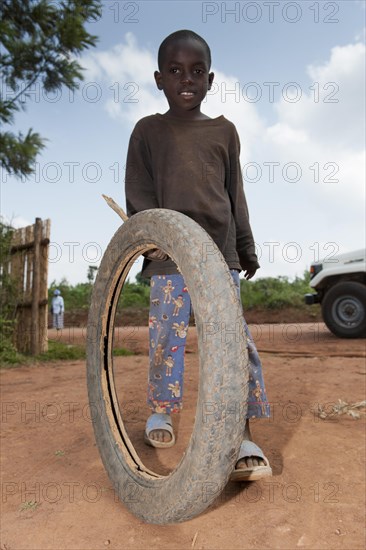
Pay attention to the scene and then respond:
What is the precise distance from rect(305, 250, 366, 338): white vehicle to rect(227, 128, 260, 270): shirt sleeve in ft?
16.9

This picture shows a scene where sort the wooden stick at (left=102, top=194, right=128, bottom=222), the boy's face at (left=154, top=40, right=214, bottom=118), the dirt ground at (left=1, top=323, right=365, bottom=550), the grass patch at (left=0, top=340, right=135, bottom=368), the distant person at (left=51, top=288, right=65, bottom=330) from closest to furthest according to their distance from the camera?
1. the dirt ground at (left=1, top=323, right=365, bottom=550)
2. the boy's face at (left=154, top=40, right=214, bottom=118)
3. the wooden stick at (left=102, top=194, right=128, bottom=222)
4. the grass patch at (left=0, top=340, right=135, bottom=368)
5. the distant person at (left=51, top=288, right=65, bottom=330)

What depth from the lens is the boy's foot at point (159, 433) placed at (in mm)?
2471

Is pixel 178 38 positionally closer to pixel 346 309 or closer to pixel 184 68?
pixel 184 68

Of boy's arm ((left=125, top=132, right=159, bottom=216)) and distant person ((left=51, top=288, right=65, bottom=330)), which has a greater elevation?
boy's arm ((left=125, top=132, right=159, bottom=216))

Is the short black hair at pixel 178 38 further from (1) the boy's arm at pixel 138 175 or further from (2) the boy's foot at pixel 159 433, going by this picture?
(2) the boy's foot at pixel 159 433

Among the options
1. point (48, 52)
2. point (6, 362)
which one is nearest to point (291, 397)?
point (6, 362)

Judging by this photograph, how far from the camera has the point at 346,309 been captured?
24.5 feet

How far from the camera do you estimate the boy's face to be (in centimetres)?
227

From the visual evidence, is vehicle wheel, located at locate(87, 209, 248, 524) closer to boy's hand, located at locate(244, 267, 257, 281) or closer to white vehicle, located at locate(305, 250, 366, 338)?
boy's hand, located at locate(244, 267, 257, 281)

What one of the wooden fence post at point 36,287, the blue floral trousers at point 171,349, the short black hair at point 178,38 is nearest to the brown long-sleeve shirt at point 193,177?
the blue floral trousers at point 171,349

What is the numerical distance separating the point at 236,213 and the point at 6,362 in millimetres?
4935

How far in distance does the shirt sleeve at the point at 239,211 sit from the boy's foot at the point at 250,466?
0.95m

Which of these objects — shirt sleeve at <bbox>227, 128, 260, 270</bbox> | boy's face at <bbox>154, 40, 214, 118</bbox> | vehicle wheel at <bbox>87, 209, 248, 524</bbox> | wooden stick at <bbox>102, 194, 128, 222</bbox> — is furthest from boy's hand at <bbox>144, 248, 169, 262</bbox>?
boy's face at <bbox>154, 40, 214, 118</bbox>

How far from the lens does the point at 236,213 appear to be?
2.56m
